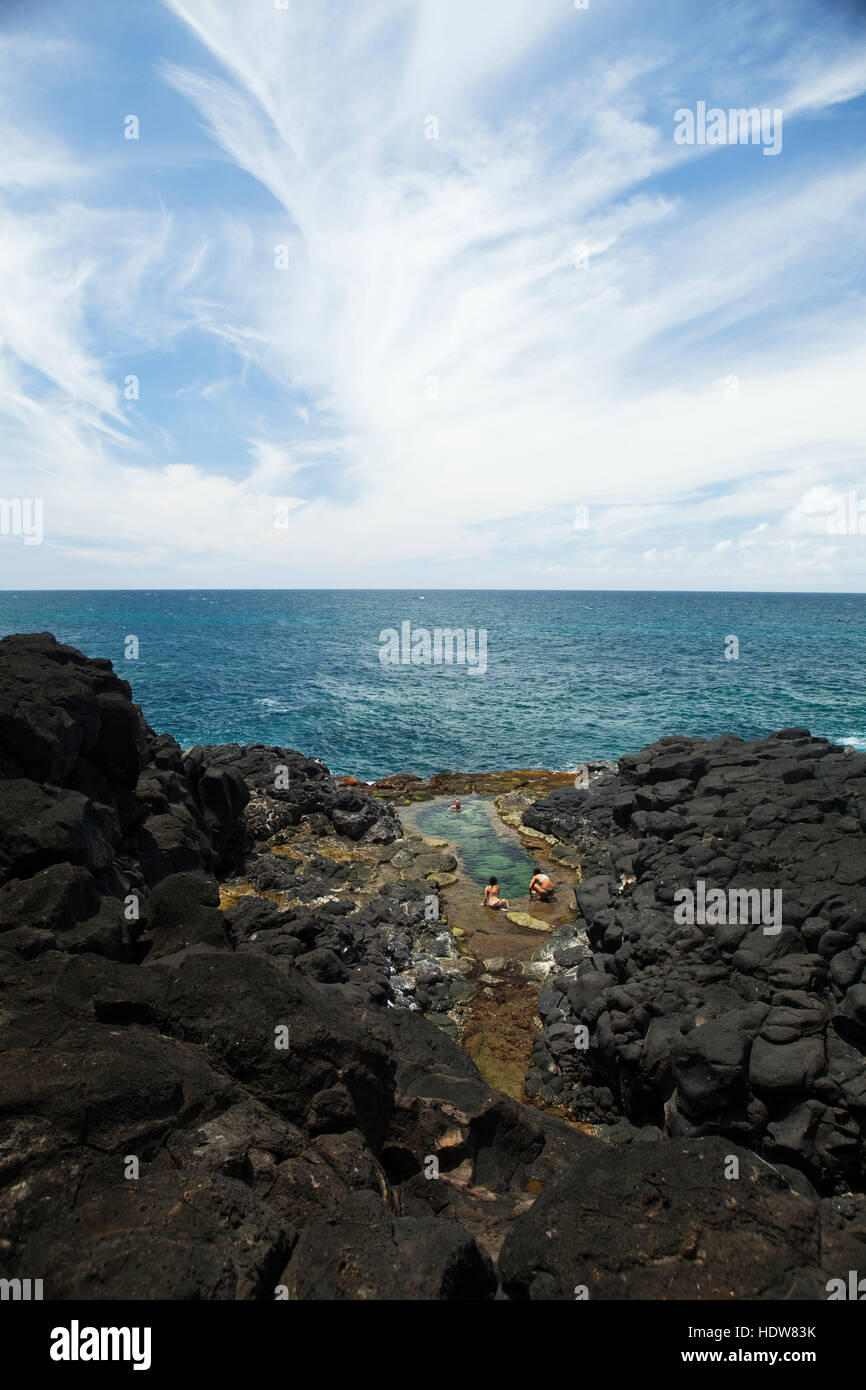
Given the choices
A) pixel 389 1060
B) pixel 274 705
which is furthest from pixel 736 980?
pixel 274 705

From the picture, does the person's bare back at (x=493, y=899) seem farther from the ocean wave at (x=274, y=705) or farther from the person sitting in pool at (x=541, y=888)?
the ocean wave at (x=274, y=705)

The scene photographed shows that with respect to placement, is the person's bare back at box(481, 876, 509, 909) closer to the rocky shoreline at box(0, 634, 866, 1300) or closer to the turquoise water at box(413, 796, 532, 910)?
the turquoise water at box(413, 796, 532, 910)

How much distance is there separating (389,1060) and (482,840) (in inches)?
863

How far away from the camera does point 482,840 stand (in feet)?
105

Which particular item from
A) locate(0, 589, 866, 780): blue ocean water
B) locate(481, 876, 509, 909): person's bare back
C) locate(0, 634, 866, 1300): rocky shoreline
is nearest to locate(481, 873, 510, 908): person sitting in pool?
locate(481, 876, 509, 909): person's bare back

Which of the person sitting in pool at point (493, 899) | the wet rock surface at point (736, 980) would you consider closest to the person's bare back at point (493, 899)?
the person sitting in pool at point (493, 899)

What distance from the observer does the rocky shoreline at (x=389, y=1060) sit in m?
6.29

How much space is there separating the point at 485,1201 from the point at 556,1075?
7.24 m

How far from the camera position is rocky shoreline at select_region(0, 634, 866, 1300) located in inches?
248

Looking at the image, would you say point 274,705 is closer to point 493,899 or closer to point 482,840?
point 482,840

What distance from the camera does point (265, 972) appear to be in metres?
10.1

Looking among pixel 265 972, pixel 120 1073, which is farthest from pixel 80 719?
pixel 120 1073

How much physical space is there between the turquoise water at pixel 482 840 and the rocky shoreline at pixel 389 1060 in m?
2.61
